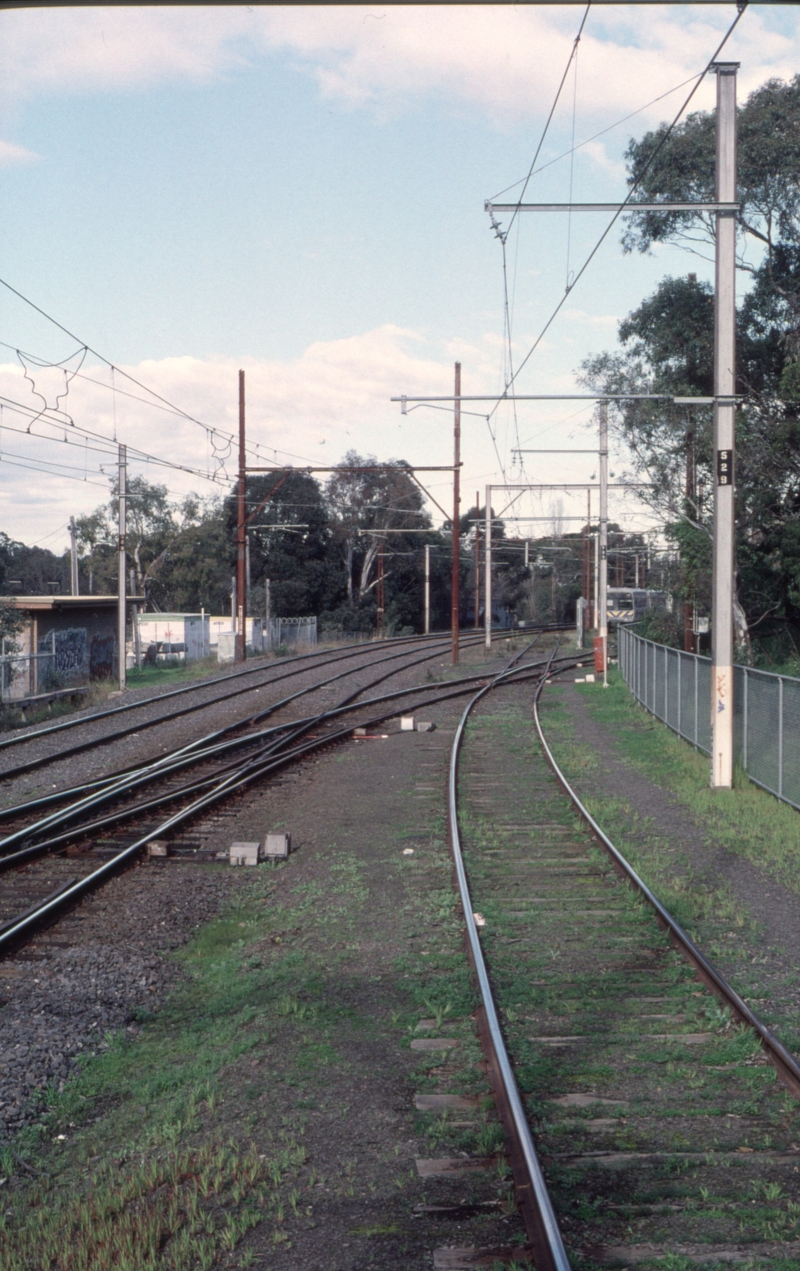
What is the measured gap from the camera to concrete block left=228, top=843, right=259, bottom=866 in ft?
36.4

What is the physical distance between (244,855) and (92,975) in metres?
3.45

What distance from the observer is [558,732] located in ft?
69.2

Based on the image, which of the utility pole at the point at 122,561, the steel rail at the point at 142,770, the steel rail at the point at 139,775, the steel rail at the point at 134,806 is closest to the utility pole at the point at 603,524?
the steel rail at the point at 139,775

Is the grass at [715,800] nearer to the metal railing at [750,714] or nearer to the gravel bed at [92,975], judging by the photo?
the metal railing at [750,714]

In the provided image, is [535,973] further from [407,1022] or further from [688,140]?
[688,140]

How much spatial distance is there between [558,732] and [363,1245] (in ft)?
56.5

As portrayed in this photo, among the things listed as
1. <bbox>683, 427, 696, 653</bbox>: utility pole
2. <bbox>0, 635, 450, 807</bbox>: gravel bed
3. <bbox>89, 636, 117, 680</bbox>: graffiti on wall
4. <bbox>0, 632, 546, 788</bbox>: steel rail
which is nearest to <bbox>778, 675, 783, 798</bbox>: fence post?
<bbox>0, 632, 546, 788</bbox>: steel rail

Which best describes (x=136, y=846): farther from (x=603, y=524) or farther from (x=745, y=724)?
(x=603, y=524)

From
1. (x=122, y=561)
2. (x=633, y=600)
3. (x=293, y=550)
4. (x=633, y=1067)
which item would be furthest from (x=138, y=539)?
(x=633, y=1067)

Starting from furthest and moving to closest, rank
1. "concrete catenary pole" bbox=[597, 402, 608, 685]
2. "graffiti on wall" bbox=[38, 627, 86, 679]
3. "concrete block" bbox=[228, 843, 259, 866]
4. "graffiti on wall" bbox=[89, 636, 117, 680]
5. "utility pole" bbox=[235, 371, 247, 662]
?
"graffiti on wall" bbox=[89, 636, 117, 680] → "utility pole" bbox=[235, 371, 247, 662] → "graffiti on wall" bbox=[38, 627, 86, 679] → "concrete catenary pole" bbox=[597, 402, 608, 685] → "concrete block" bbox=[228, 843, 259, 866]

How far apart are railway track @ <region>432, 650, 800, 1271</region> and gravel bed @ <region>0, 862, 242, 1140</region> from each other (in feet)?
7.31

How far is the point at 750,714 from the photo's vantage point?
14.8 m

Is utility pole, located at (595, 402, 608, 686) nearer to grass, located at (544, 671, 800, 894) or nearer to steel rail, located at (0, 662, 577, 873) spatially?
grass, located at (544, 671, 800, 894)

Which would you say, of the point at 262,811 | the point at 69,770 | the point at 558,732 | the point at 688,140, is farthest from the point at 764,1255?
the point at 688,140
